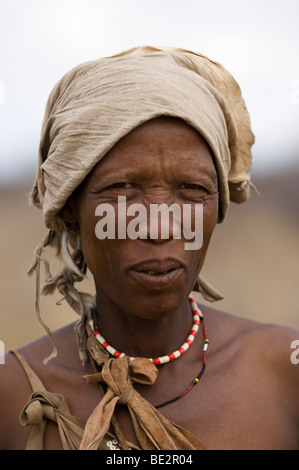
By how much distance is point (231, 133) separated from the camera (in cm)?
258

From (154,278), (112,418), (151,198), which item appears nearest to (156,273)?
(154,278)

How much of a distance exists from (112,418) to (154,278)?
50 centimetres

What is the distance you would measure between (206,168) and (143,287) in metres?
0.49

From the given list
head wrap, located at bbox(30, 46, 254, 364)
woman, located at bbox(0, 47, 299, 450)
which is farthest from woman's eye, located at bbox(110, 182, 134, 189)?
head wrap, located at bbox(30, 46, 254, 364)

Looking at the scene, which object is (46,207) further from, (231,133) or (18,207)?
(18,207)

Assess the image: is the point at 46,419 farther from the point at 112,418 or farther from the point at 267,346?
the point at 267,346

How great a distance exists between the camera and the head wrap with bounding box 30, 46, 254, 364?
7.27 feet

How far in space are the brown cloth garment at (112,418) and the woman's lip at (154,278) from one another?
309 mm

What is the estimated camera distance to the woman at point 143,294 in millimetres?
2154

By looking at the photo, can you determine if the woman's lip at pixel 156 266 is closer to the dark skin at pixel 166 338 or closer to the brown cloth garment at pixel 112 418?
the dark skin at pixel 166 338

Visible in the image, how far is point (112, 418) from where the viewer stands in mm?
2160
